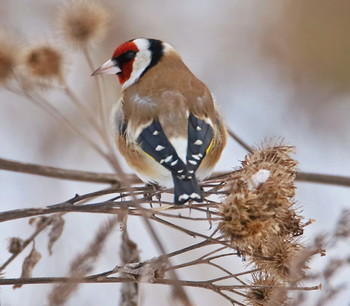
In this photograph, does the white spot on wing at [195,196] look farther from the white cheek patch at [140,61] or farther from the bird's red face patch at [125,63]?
the bird's red face patch at [125,63]

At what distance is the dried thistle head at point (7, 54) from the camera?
2625 millimetres

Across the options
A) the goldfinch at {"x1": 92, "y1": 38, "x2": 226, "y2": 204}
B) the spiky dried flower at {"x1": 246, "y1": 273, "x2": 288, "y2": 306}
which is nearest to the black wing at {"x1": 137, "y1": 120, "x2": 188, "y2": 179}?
the goldfinch at {"x1": 92, "y1": 38, "x2": 226, "y2": 204}

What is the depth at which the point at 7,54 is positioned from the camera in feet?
8.67

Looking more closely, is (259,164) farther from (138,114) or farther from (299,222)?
(138,114)

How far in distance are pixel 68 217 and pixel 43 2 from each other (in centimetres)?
176

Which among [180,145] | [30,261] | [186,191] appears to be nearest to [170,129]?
[180,145]

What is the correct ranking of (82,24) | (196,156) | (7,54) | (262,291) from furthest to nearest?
(82,24) → (7,54) → (196,156) → (262,291)

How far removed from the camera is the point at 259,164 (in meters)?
2.08

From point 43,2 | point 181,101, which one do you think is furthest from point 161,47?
point 43,2

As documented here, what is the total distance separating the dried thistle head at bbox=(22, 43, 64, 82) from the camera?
9.02 feet

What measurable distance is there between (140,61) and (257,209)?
1.41 meters

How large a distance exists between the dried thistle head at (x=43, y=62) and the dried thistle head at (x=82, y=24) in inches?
6.9

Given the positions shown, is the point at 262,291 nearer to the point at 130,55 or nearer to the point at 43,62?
the point at 43,62

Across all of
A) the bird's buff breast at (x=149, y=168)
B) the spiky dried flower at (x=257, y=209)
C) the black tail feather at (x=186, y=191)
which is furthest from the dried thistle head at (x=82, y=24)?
the spiky dried flower at (x=257, y=209)
